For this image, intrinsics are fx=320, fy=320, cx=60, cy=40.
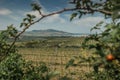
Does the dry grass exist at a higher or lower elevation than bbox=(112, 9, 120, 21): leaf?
lower

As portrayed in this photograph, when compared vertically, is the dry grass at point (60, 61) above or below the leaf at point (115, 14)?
below

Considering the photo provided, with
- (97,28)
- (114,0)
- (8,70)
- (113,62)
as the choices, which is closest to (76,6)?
(114,0)

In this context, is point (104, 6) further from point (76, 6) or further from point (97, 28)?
point (97, 28)

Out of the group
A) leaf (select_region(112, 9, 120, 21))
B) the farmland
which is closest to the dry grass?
the farmland

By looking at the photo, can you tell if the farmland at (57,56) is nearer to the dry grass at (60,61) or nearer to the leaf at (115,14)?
the dry grass at (60,61)

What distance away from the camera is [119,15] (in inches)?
58.0

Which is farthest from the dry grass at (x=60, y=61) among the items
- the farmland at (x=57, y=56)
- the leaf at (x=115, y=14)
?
the leaf at (x=115, y=14)

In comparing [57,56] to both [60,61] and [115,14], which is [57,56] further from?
[115,14]

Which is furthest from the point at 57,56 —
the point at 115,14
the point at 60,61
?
the point at 115,14

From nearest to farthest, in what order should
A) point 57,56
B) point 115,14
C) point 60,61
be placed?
point 115,14 < point 60,61 < point 57,56

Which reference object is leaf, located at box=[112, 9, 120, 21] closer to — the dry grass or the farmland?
the farmland

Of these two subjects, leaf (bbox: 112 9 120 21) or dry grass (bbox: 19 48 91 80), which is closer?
leaf (bbox: 112 9 120 21)

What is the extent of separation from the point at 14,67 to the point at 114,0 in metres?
6.24

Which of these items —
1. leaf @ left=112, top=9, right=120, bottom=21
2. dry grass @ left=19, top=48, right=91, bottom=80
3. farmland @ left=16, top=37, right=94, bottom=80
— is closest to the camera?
leaf @ left=112, top=9, right=120, bottom=21
